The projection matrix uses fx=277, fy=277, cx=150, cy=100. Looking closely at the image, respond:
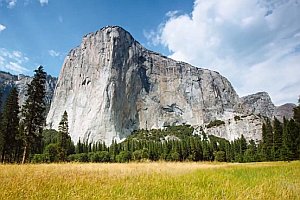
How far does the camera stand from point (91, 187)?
23.9 ft

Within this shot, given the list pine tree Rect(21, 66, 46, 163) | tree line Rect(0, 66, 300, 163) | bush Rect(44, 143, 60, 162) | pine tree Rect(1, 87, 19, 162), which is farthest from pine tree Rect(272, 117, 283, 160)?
pine tree Rect(1, 87, 19, 162)

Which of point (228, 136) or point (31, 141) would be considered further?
point (228, 136)

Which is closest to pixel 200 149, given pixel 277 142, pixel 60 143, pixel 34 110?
pixel 277 142

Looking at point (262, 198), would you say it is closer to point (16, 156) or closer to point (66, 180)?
point (66, 180)

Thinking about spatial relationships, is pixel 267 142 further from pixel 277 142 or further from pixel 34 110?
pixel 34 110

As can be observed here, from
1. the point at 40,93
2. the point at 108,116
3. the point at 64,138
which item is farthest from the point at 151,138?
the point at 40,93

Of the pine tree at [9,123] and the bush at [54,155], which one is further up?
the pine tree at [9,123]

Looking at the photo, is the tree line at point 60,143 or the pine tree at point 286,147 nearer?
the tree line at point 60,143

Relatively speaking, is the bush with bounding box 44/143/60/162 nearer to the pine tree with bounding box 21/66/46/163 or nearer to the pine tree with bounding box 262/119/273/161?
the pine tree with bounding box 21/66/46/163

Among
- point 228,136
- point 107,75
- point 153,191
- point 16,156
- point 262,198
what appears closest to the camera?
point 262,198

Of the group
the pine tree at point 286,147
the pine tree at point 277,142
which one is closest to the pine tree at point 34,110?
the pine tree at point 286,147

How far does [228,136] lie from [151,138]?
50.6m

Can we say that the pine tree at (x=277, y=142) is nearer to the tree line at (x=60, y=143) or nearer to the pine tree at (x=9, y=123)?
the tree line at (x=60, y=143)

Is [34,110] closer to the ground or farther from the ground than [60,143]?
farther from the ground
